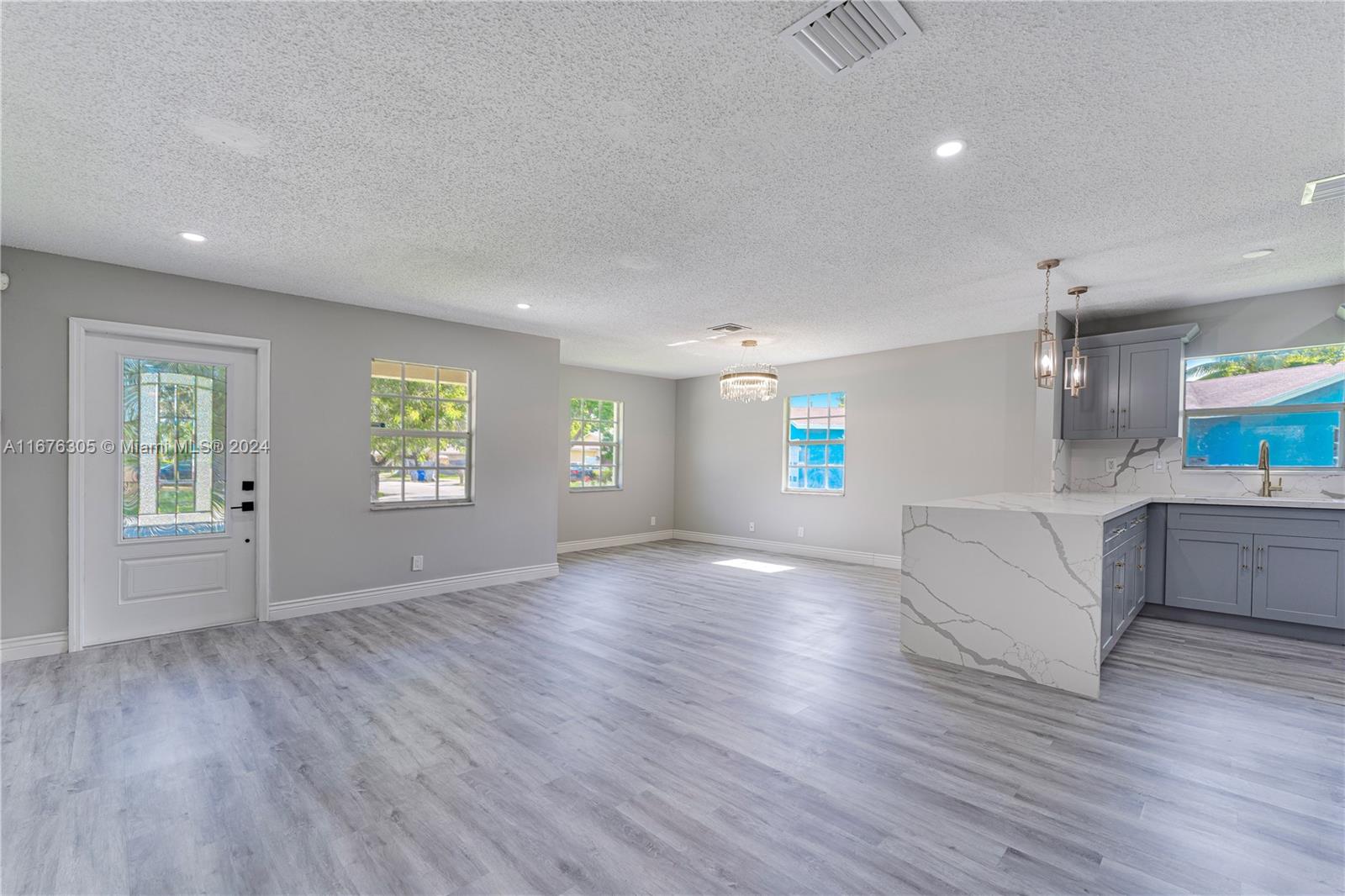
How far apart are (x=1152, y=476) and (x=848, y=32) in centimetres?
528

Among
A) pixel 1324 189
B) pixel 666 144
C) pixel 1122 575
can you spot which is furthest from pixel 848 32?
pixel 1122 575

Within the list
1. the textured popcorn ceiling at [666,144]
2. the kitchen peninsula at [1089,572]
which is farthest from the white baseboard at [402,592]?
the kitchen peninsula at [1089,572]

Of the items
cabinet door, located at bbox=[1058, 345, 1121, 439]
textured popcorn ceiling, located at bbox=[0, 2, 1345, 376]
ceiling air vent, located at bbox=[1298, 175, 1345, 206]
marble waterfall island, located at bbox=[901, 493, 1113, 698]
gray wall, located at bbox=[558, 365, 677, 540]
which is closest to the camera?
textured popcorn ceiling, located at bbox=[0, 2, 1345, 376]

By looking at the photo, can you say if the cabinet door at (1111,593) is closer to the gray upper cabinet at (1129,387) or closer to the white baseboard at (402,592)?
the gray upper cabinet at (1129,387)

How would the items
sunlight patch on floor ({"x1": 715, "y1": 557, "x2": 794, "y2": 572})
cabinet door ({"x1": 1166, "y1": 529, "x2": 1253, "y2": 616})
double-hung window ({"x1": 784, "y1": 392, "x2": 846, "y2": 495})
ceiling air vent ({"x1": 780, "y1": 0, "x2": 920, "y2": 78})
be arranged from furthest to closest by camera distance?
double-hung window ({"x1": 784, "y1": 392, "x2": 846, "y2": 495})
sunlight patch on floor ({"x1": 715, "y1": 557, "x2": 794, "y2": 572})
cabinet door ({"x1": 1166, "y1": 529, "x2": 1253, "y2": 616})
ceiling air vent ({"x1": 780, "y1": 0, "x2": 920, "y2": 78})

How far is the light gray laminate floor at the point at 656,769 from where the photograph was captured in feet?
6.11

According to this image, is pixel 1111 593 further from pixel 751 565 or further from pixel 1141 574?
pixel 751 565

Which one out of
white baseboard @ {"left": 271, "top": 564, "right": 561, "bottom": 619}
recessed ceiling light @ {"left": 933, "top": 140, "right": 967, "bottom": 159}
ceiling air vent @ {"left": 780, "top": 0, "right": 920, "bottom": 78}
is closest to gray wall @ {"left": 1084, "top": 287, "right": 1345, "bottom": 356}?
recessed ceiling light @ {"left": 933, "top": 140, "right": 967, "bottom": 159}

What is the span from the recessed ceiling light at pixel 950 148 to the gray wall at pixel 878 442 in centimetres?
410

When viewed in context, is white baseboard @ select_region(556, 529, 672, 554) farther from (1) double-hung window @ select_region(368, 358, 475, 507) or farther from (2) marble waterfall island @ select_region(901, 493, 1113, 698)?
(2) marble waterfall island @ select_region(901, 493, 1113, 698)

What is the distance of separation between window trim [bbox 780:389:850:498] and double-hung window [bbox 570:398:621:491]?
2.44 meters

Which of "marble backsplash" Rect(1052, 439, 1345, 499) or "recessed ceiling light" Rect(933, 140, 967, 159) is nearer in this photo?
"recessed ceiling light" Rect(933, 140, 967, 159)

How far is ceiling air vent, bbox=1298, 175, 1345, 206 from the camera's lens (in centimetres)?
268

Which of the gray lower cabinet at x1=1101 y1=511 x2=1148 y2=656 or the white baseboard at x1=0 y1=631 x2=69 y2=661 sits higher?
the gray lower cabinet at x1=1101 y1=511 x2=1148 y2=656
